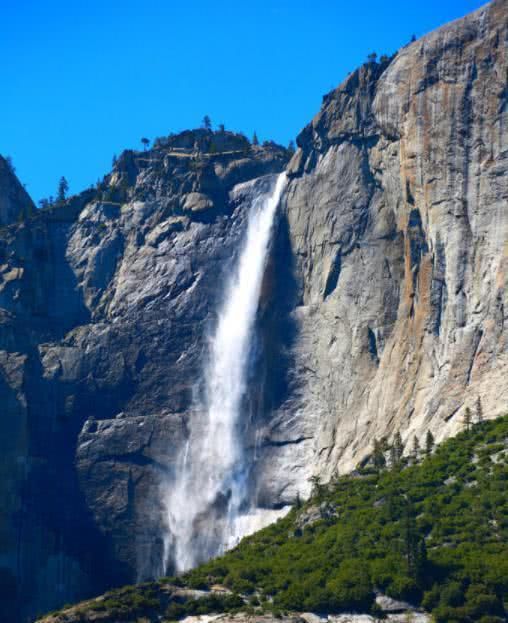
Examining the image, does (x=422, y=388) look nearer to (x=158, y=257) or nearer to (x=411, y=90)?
(x=411, y=90)

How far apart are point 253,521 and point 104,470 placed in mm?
12133

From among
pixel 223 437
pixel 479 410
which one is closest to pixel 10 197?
pixel 223 437

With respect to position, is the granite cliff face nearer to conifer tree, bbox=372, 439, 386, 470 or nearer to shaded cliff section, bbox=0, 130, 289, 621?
shaded cliff section, bbox=0, 130, 289, 621

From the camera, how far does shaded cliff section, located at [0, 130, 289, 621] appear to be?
105 meters

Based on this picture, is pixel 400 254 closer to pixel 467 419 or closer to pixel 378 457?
pixel 378 457

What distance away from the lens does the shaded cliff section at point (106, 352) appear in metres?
105

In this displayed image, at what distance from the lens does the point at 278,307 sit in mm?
108750

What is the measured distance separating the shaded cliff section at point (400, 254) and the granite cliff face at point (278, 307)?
0.48ft

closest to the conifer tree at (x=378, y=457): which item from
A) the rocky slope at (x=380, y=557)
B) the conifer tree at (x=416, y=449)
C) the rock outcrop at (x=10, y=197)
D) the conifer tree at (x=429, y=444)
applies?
the rocky slope at (x=380, y=557)

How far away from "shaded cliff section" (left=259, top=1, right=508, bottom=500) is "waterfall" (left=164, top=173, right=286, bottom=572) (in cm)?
263

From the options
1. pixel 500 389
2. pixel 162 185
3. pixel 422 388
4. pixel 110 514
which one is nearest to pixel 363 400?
pixel 422 388

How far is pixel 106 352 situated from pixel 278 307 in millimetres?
12838

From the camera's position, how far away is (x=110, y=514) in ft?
345

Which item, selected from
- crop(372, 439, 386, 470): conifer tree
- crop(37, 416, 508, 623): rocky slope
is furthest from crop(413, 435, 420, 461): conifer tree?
crop(372, 439, 386, 470): conifer tree
